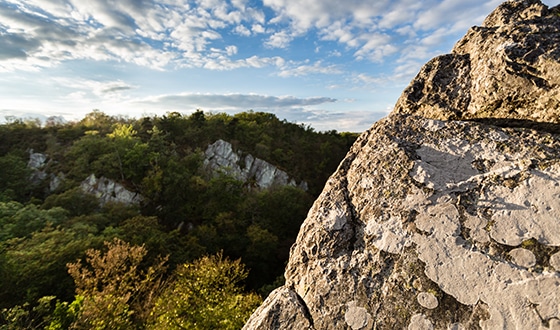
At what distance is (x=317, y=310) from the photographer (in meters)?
1.80

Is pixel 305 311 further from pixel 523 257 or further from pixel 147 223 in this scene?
pixel 147 223

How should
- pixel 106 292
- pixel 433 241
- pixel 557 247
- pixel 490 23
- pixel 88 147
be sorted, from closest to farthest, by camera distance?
1. pixel 557 247
2. pixel 433 241
3. pixel 490 23
4. pixel 106 292
5. pixel 88 147

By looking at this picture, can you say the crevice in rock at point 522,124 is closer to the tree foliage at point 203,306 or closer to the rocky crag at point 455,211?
the rocky crag at point 455,211

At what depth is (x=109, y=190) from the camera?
24.5m

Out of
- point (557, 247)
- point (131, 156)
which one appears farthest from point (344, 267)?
point (131, 156)

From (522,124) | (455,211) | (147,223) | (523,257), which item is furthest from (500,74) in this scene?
(147,223)

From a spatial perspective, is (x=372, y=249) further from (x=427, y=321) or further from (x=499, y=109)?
(x=499, y=109)

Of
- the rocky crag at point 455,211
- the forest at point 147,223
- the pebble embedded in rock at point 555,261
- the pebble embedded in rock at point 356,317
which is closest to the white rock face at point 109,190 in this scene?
the forest at point 147,223

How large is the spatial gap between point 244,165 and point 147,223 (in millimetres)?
19949

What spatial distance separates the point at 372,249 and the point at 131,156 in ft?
94.9

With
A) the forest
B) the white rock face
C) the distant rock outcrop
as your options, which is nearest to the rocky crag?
the forest

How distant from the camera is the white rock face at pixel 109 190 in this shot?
23828 millimetres

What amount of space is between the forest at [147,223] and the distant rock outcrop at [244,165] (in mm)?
1441

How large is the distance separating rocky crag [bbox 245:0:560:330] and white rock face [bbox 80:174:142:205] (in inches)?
1011
